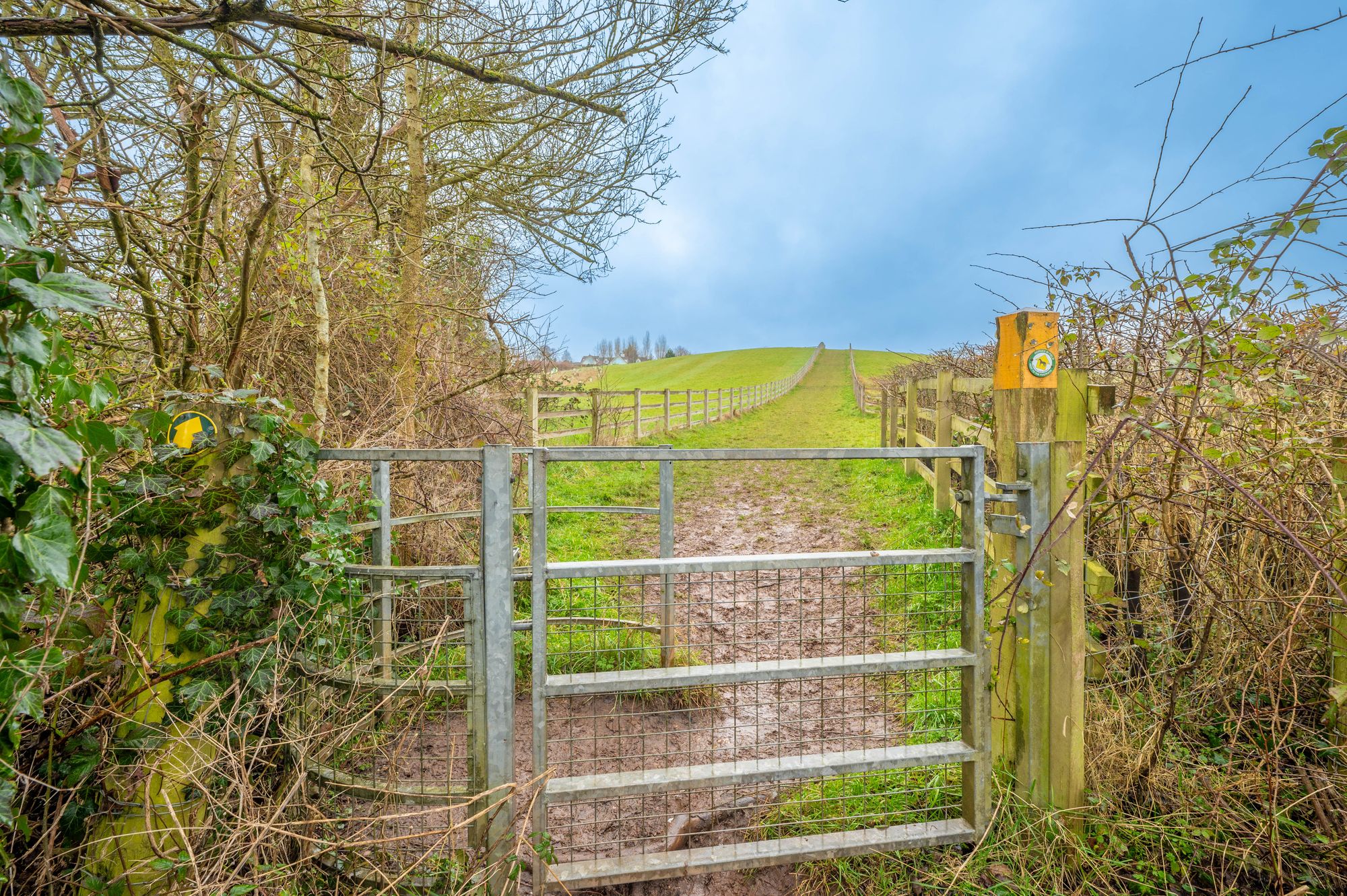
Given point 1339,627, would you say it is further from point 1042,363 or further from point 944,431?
point 944,431

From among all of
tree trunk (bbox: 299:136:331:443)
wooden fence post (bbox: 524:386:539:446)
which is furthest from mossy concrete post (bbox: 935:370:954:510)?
tree trunk (bbox: 299:136:331:443)

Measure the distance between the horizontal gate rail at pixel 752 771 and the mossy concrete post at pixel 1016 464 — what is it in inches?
10.4

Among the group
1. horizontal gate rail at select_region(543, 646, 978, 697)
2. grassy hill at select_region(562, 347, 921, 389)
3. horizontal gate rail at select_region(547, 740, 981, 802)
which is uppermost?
grassy hill at select_region(562, 347, 921, 389)

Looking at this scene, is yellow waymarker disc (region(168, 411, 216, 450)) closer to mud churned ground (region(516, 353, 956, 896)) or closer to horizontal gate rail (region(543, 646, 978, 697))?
horizontal gate rail (region(543, 646, 978, 697))

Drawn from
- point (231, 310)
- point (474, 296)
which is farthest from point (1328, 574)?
point (474, 296)

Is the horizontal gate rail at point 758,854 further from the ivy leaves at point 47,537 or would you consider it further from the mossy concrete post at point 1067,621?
the ivy leaves at point 47,537

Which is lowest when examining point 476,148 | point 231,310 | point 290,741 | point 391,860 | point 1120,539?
point 391,860

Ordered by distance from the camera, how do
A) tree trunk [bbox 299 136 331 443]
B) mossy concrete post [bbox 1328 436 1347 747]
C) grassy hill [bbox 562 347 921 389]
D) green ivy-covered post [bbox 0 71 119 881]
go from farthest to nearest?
grassy hill [bbox 562 347 921 389] < tree trunk [bbox 299 136 331 443] < mossy concrete post [bbox 1328 436 1347 747] < green ivy-covered post [bbox 0 71 119 881]

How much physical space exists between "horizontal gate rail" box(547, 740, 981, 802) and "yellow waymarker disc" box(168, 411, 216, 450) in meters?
1.75

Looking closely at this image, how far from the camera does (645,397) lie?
15.5m

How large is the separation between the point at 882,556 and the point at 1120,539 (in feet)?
5.80

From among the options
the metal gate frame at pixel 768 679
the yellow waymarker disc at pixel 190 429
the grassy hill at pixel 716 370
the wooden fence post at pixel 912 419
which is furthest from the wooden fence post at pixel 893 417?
the grassy hill at pixel 716 370

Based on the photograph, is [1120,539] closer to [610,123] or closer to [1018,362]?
[1018,362]

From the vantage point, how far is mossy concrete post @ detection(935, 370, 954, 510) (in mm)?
6590
